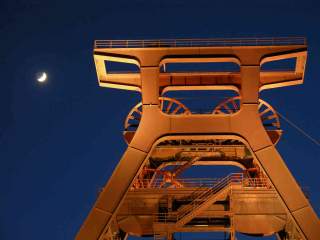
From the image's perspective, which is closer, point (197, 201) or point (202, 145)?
point (197, 201)

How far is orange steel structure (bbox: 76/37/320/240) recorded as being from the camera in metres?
18.4

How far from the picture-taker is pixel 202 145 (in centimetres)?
2417

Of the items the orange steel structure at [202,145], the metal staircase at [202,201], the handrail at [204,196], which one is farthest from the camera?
the handrail at [204,196]

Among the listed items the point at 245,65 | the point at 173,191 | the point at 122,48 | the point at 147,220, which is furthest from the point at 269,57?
the point at 147,220

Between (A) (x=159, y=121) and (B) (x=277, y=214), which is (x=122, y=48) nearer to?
(A) (x=159, y=121)

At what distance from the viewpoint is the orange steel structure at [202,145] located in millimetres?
18431

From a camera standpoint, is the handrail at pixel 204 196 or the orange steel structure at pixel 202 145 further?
the handrail at pixel 204 196

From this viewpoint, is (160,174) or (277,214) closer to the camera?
(277,214)

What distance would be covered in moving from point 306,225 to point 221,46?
7.84 m

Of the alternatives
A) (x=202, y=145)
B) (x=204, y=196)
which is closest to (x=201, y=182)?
(x=204, y=196)

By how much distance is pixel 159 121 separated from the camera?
19.4 meters

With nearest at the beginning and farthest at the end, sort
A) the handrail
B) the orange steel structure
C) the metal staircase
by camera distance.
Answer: the orange steel structure
the metal staircase
the handrail

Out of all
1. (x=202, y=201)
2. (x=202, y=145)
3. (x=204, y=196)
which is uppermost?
(x=202, y=145)

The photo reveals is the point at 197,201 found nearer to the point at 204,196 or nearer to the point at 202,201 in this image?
the point at 202,201
